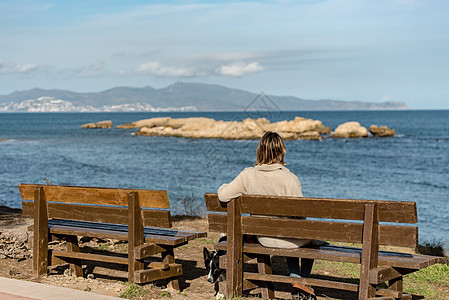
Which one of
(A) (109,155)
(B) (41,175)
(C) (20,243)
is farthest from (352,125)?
(C) (20,243)

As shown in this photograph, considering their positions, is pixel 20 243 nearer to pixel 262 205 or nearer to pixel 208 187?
pixel 262 205

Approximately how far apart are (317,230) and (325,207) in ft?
0.84

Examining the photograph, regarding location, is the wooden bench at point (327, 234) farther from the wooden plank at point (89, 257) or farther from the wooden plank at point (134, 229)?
the wooden plank at point (89, 257)

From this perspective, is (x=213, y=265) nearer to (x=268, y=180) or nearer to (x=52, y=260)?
(x=268, y=180)

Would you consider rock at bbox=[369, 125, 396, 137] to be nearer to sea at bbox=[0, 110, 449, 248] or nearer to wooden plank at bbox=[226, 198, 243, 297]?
sea at bbox=[0, 110, 449, 248]

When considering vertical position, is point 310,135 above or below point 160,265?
below

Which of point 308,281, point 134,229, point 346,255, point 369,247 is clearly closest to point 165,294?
point 134,229

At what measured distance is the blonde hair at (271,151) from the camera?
4965mm

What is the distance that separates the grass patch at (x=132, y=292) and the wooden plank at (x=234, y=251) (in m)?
0.88

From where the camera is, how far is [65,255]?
5832mm

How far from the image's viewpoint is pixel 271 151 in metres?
4.97

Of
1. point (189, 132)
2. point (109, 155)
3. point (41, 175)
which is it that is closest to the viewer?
point (41, 175)

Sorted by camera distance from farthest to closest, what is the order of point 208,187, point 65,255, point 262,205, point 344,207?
1. point 208,187
2. point 65,255
3. point 262,205
4. point 344,207

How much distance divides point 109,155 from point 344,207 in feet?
125
